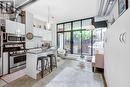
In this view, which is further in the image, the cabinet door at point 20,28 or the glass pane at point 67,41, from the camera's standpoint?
the glass pane at point 67,41

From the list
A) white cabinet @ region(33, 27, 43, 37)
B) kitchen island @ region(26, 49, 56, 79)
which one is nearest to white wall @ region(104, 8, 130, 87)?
kitchen island @ region(26, 49, 56, 79)

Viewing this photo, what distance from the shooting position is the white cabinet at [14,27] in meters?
3.67

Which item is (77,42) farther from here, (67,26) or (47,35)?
(47,35)

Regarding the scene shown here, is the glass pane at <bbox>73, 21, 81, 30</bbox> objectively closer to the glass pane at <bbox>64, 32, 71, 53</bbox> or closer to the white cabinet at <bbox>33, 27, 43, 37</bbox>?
the glass pane at <bbox>64, 32, 71, 53</bbox>

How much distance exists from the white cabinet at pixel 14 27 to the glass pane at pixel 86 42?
163 inches

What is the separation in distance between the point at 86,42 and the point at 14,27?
4.65 metres

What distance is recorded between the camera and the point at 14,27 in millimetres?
3914

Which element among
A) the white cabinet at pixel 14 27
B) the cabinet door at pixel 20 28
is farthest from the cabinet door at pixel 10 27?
the cabinet door at pixel 20 28

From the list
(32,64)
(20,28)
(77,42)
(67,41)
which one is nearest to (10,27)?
(20,28)

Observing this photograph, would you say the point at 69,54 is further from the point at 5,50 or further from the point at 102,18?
the point at 5,50

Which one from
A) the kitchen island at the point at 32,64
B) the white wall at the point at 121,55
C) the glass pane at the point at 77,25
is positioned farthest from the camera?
the glass pane at the point at 77,25

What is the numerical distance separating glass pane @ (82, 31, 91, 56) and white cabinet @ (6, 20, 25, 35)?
163 inches

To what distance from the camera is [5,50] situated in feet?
11.6

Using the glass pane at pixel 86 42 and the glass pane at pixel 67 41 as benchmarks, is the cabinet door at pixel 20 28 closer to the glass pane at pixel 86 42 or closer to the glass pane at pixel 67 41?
the glass pane at pixel 67 41
